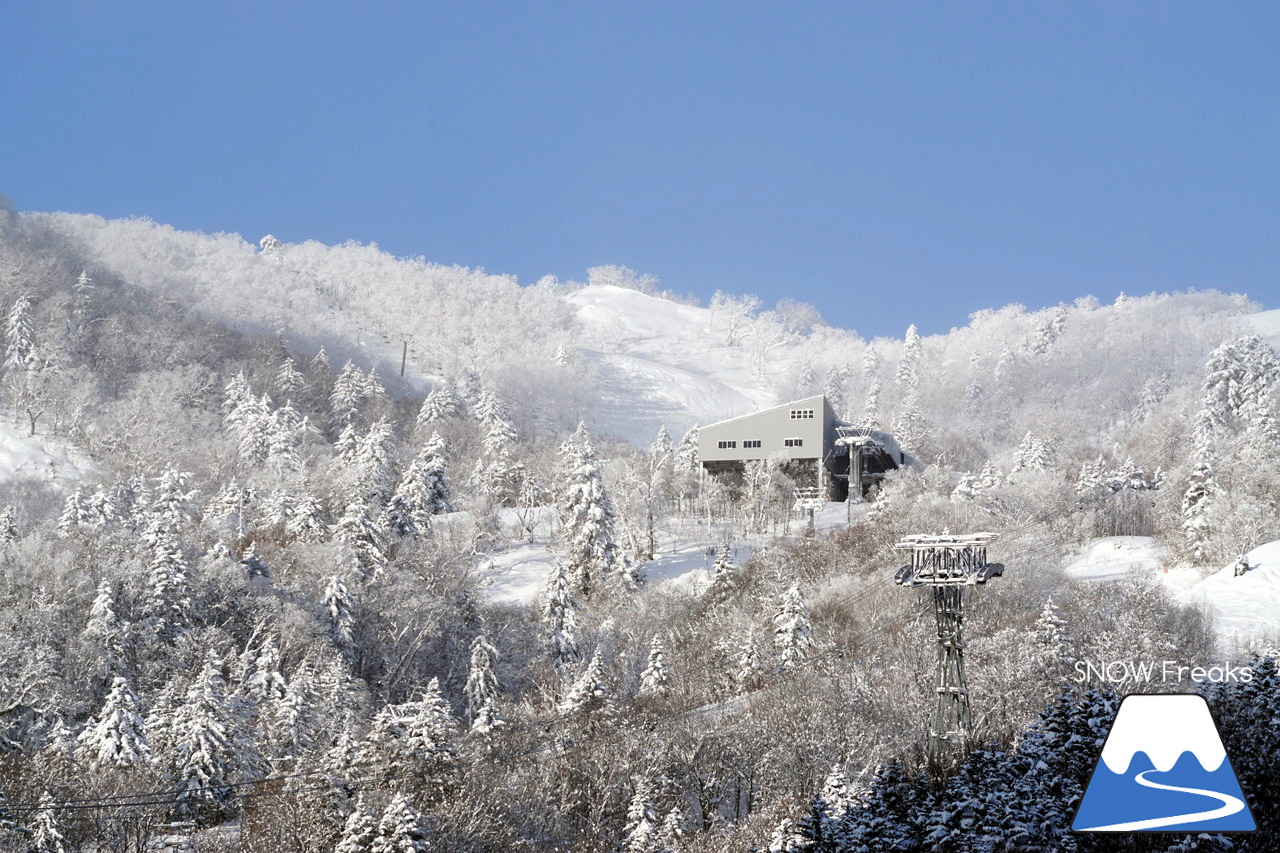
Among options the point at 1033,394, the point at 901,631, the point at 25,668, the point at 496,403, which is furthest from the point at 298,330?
the point at 901,631

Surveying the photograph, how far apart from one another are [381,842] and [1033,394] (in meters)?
119

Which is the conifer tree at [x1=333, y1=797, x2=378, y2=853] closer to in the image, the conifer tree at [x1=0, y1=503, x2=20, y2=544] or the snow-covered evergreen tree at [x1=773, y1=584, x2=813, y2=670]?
the snow-covered evergreen tree at [x1=773, y1=584, x2=813, y2=670]

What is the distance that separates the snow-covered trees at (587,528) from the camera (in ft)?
182

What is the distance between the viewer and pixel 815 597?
48.3 meters

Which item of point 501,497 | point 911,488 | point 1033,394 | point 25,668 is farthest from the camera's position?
point 1033,394

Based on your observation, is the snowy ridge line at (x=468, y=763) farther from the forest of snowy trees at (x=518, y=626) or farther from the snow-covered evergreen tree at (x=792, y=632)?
the snow-covered evergreen tree at (x=792, y=632)

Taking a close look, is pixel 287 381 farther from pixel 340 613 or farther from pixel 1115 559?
pixel 1115 559

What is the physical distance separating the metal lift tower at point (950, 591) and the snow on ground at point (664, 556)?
30.1 metres

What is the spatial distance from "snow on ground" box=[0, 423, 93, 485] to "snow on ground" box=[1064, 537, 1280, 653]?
69.4 metres

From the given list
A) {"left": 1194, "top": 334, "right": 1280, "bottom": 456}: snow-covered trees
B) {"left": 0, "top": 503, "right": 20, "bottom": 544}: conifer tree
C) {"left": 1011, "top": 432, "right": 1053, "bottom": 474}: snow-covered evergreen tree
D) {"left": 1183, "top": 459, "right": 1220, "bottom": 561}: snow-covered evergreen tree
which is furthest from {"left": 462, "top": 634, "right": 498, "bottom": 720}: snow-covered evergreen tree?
{"left": 1194, "top": 334, "right": 1280, "bottom": 456}: snow-covered trees

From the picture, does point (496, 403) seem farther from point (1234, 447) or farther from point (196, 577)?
point (1234, 447)

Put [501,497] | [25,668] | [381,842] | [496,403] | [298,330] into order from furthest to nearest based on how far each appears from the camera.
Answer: [298,330] < [496,403] < [501,497] < [25,668] < [381,842]

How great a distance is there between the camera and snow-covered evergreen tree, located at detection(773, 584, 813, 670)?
133ft

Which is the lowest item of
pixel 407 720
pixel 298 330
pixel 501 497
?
pixel 407 720
